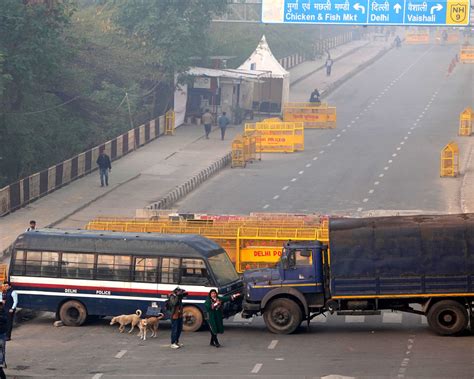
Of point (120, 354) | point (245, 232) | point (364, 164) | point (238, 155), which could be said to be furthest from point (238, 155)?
point (120, 354)

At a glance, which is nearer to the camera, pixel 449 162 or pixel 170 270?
pixel 170 270

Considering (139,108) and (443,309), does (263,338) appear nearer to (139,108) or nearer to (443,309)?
(443,309)

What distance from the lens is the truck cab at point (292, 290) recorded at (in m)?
27.5

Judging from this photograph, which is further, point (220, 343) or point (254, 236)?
point (254, 236)

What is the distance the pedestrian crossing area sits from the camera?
29.2 meters

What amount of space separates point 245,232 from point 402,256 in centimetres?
575

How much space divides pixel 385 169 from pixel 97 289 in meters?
28.2

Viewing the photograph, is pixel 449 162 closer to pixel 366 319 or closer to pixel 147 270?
pixel 366 319

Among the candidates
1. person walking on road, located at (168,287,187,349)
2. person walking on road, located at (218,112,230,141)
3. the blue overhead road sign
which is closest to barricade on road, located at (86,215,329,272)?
person walking on road, located at (168,287,187,349)

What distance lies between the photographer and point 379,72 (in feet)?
322

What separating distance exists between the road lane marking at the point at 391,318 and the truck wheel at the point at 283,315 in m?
2.66

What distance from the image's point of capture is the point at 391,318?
2948cm

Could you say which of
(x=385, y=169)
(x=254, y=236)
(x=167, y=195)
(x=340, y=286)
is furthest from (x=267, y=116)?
(x=340, y=286)

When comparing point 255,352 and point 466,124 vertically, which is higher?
point 466,124
